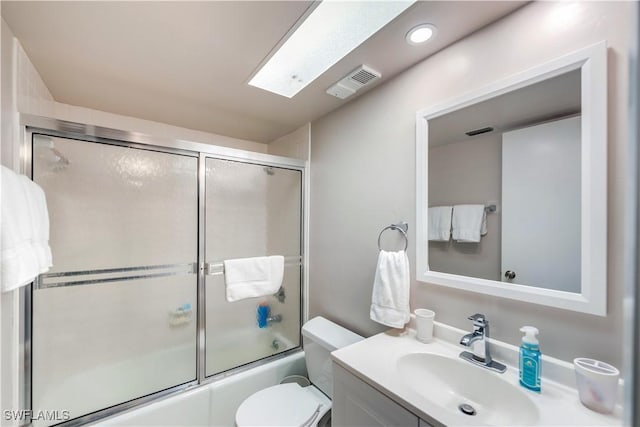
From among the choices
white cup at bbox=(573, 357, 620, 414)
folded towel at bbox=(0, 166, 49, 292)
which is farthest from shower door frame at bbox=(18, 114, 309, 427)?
white cup at bbox=(573, 357, 620, 414)

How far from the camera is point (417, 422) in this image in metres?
0.77

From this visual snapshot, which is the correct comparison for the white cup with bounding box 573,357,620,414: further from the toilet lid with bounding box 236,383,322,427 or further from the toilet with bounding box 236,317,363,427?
the toilet lid with bounding box 236,383,322,427

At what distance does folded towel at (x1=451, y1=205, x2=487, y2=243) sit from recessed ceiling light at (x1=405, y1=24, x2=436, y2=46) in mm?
757

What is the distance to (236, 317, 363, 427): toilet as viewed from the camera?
51.7 inches

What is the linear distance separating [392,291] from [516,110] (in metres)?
0.93

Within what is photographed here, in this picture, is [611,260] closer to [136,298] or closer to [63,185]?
[136,298]

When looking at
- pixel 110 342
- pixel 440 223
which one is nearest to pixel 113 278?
pixel 110 342

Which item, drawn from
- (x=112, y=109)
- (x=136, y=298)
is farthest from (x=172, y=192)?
(x=112, y=109)

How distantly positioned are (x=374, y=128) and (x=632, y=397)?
57.0 inches

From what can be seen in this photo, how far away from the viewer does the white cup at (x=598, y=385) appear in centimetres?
72

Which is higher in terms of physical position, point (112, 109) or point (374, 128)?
point (112, 109)

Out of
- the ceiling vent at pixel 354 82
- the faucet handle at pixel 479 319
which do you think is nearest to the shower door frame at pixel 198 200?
the ceiling vent at pixel 354 82

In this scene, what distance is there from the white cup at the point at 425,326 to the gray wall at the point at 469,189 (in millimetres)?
215

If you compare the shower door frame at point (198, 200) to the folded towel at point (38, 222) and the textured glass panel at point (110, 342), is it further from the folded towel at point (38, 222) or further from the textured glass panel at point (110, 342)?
the folded towel at point (38, 222)
